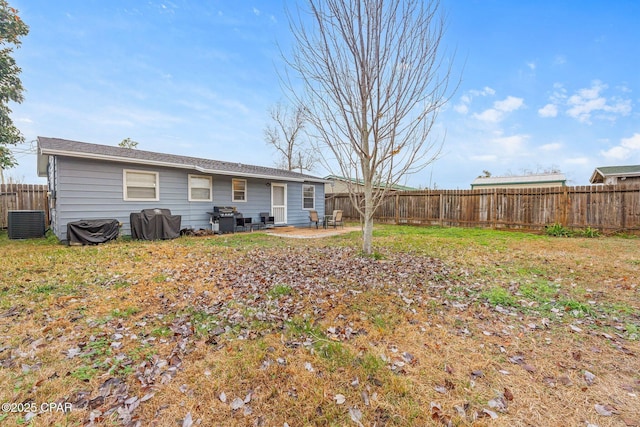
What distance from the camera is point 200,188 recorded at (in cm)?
1070

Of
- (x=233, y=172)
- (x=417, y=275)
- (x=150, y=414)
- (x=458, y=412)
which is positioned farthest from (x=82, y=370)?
(x=233, y=172)

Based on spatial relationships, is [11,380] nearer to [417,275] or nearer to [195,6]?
[417,275]

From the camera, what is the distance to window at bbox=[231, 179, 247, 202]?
11664 mm

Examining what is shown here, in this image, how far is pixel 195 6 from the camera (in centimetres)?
881

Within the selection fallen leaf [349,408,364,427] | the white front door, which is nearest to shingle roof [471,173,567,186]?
the white front door

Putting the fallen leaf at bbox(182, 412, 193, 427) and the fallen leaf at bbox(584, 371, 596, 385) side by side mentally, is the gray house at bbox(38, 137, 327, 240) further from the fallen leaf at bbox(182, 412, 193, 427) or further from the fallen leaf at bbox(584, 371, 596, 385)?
the fallen leaf at bbox(584, 371, 596, 385)

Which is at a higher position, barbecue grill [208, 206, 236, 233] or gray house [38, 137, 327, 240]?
gray house [38, 137, 327, 240]

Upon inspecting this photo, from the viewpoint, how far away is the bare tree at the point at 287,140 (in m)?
25.3

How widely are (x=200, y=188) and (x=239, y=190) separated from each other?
1.67 meters

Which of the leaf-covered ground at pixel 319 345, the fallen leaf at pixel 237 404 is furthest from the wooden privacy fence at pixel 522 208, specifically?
the fallen leaf at pixel 237 404

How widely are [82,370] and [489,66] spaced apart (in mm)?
11869

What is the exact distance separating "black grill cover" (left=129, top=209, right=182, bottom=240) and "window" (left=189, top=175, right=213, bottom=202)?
1454mm

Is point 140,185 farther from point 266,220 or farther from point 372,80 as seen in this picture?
point 372,80

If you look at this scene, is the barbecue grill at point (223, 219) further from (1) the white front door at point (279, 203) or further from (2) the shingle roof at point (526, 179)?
(2) the shingle roof at point (526, 179)
